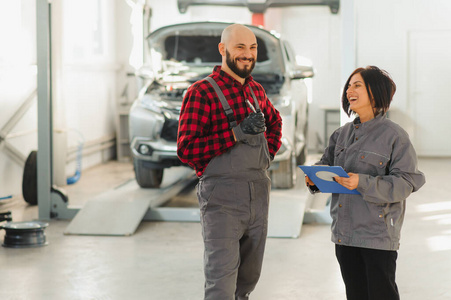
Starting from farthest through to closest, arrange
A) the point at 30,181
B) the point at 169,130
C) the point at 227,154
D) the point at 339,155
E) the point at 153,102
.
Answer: the point at 30,181, the point at 153,102, the point at 169,130, the point at 227,154, the point at 339,155

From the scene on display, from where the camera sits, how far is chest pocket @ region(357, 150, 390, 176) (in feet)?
9.34


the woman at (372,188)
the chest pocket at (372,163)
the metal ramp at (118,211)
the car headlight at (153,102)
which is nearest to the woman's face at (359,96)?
the woman at (372,188)

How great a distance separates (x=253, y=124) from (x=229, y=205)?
415mm

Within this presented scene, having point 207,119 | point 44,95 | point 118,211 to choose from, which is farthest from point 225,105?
point 44,95

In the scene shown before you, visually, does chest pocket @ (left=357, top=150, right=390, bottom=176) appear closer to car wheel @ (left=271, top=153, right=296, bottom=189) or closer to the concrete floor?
the concrete floor

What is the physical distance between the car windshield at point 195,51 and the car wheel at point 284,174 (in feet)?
3.33

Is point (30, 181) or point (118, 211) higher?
point (30, 181)

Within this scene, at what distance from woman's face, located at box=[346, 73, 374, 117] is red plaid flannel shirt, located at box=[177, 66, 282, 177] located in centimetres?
59

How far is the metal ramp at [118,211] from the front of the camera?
21.2 ft

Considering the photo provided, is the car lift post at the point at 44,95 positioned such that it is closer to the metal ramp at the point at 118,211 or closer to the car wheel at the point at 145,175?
the metal ramp at the point at 118,211

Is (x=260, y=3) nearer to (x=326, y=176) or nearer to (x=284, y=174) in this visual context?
(x=284, y=174)

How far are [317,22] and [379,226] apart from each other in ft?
35.1

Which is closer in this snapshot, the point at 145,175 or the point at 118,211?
the point at 118,211

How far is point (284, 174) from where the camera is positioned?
26.5 feet
